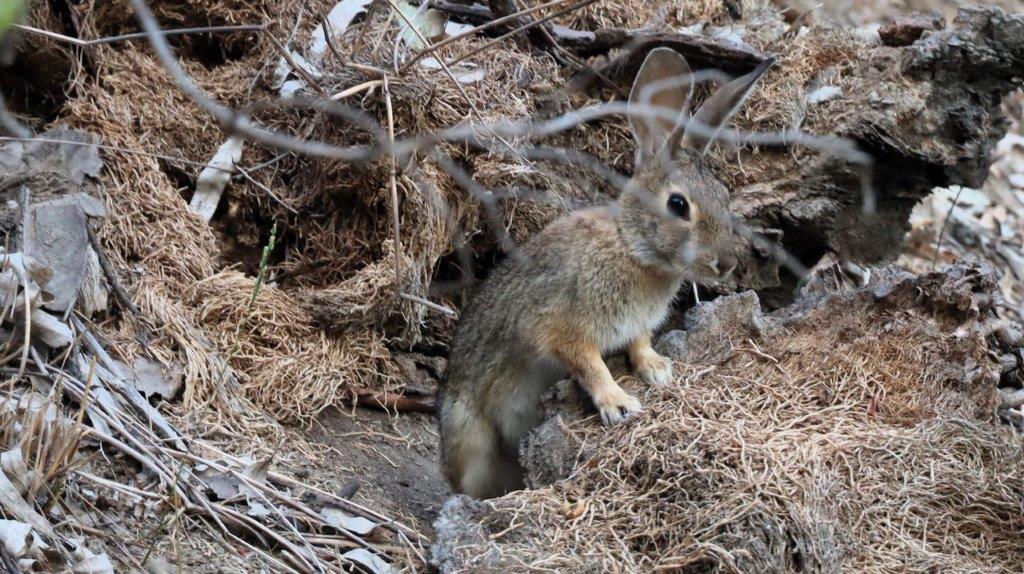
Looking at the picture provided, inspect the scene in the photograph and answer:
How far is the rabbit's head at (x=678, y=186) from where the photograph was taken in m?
5.23

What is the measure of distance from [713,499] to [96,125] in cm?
421

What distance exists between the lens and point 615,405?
4.98 m

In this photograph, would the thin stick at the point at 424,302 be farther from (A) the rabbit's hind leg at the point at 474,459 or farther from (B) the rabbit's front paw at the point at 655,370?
(B) the rabbit's front paw at the point at 655,370

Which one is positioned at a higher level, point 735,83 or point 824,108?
point 735,83

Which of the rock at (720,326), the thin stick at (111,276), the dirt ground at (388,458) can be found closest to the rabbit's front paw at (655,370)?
the rock at (720,326)

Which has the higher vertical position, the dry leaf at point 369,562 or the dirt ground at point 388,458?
the dry leaf at point 369,562

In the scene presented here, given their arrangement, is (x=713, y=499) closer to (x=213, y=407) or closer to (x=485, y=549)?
(x=485, y=549)

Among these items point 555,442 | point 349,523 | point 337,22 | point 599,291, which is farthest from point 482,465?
point 337,22

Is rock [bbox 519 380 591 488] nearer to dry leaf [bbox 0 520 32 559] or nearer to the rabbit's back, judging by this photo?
the rabbit's back

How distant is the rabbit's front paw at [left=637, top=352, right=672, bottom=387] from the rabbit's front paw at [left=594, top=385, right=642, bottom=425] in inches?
8.2

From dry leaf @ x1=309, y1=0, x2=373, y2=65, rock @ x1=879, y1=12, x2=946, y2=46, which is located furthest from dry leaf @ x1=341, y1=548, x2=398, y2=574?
rock @ x1=879, y1=12, x2=946, y2=46

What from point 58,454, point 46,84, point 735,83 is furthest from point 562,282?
point 46,84

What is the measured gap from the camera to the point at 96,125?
6277mm

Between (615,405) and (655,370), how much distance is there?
39 centimetres
